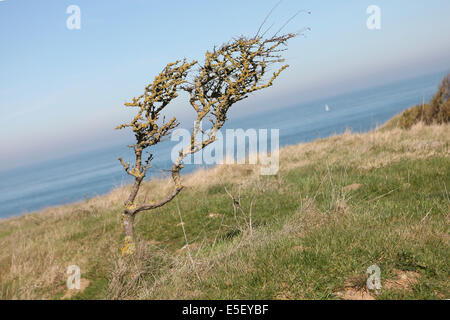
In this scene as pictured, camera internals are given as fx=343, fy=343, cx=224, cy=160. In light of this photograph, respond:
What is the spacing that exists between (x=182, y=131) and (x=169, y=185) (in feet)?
22.7

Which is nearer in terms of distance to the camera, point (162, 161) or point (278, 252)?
point (278, 252)

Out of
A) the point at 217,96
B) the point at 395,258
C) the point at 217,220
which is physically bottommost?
the point at 217,220

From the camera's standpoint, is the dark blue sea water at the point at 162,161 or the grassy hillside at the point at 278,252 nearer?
the grassy hillside at the point at 278,252

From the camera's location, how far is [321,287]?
11.8 feet

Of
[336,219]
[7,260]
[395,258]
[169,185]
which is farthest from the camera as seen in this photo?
[169,185]

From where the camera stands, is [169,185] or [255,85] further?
[169,185]

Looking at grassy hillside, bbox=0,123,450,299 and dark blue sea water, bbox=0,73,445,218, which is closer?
grassy hillside, bbox=0,123,450,299

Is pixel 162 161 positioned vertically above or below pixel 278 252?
below
